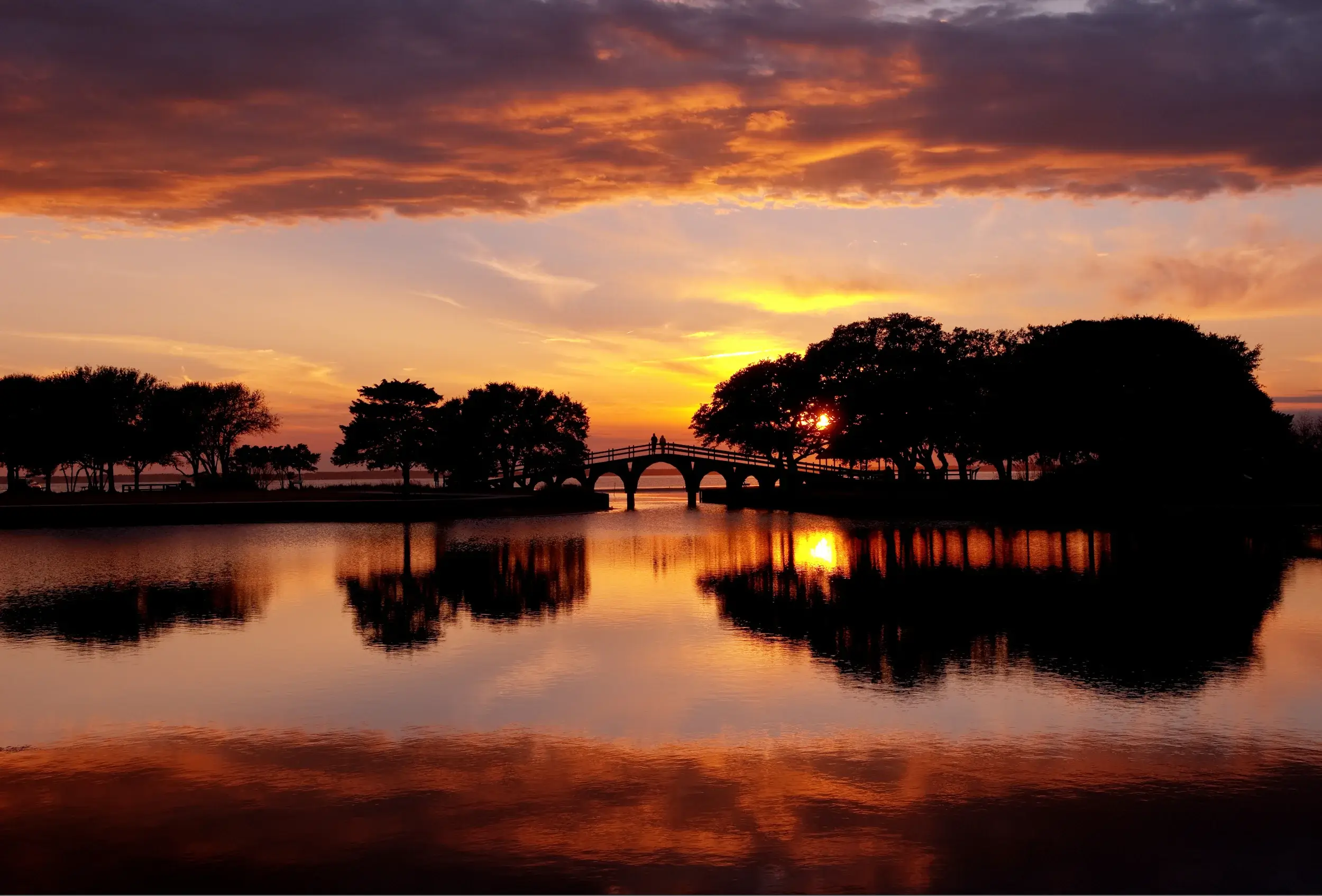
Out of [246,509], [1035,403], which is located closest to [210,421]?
[246,509]

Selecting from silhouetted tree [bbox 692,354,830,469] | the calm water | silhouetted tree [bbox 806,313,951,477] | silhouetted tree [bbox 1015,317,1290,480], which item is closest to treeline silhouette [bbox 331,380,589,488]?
silhouetted tree [bbox 692,354,830,469]

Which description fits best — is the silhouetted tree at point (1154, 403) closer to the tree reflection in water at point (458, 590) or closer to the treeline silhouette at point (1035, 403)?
the treeline silhouette at point (1035, 403)

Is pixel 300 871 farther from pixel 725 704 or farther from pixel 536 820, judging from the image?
pixel 725 704

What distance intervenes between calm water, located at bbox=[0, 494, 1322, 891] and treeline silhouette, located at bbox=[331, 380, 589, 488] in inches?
2763

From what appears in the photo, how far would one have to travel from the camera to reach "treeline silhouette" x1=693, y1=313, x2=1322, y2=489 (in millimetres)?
71062

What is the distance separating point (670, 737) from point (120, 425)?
101 m

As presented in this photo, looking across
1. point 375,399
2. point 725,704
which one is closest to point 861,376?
point 375,399

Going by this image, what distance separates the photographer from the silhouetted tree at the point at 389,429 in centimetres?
10112

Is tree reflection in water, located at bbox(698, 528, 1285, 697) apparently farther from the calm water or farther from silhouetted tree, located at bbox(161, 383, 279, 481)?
silhouetted tree, located at bbox(161, 383, 279, 481)

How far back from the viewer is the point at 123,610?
27.5 meters

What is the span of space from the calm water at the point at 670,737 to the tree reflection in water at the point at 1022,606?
0.18 m

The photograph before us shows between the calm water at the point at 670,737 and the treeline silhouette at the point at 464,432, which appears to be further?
the treeline silhouette at the point at 464,432

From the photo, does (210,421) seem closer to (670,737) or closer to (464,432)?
(464,432)

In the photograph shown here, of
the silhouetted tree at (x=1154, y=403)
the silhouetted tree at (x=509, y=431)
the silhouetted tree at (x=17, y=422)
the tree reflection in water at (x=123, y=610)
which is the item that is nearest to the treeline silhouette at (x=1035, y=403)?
the silhouetted tree at (x=1154, y=403)
